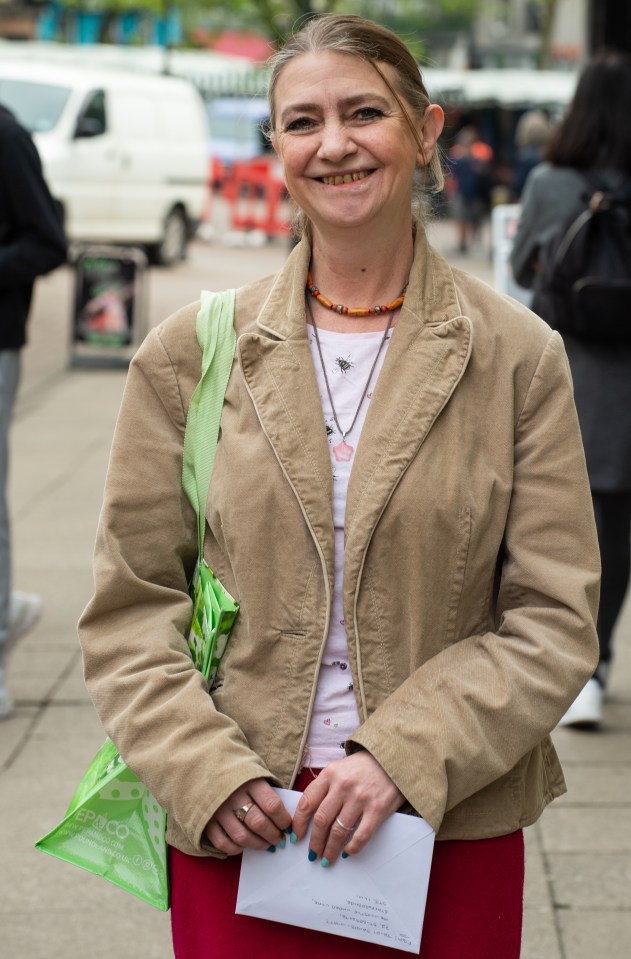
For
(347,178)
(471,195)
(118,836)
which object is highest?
(347,178)

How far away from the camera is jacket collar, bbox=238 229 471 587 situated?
2.12m

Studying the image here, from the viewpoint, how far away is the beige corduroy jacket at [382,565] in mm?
2078

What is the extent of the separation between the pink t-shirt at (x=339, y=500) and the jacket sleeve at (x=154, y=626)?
0.12 meters

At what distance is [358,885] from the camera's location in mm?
2062

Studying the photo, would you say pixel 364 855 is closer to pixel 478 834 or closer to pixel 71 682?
pixel 478 834

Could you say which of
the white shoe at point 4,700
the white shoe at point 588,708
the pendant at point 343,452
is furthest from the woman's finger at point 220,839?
the white shoe at point 4,700

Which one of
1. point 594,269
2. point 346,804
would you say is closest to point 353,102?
point 346,804

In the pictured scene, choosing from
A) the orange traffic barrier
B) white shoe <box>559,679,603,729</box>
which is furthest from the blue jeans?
the orange traffic barrier

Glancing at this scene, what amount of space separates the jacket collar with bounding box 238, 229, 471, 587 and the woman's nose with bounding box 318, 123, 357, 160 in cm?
21

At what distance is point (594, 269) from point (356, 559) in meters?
2.77

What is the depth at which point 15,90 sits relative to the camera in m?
19.1

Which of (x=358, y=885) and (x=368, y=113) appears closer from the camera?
(x=358, y=885)

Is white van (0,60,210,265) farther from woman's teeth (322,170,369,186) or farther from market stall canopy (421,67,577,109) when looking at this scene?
woman's teeth (322,170,369,186)

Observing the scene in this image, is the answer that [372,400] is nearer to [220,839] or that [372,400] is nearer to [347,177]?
[347,177]
